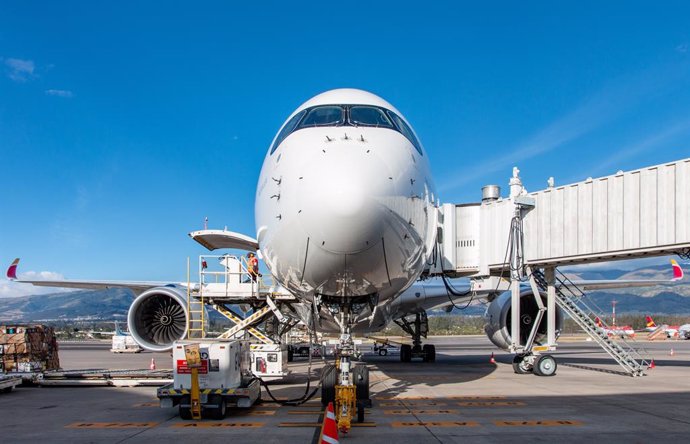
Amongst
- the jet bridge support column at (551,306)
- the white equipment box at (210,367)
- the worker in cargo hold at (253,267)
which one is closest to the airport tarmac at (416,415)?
the white equipment box at (210,367)

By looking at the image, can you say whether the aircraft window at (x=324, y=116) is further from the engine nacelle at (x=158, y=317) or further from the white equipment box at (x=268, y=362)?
the engine nacelle at (x=158, y=317)

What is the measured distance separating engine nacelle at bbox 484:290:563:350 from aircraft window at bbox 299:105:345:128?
10842mm

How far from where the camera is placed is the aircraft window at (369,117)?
8.85 m

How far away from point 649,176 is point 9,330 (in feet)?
55.7

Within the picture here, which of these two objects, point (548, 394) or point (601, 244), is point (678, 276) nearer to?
point (601, 244)

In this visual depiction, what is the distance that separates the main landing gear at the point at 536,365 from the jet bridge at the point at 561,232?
9 centimetres

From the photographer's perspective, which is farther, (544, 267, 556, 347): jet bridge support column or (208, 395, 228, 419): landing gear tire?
(544, 267, 556, 347): jet bridge support column

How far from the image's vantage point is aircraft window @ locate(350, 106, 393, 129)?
8.85 m

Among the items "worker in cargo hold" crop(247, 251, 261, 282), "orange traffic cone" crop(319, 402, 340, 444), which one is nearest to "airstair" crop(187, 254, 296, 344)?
"worker in cargo hold" crop(247, 251, 261, 282)

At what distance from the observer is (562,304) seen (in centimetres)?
1747

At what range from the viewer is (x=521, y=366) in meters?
17.4

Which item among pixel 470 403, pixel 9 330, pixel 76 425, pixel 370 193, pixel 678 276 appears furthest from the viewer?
pixel 678 276

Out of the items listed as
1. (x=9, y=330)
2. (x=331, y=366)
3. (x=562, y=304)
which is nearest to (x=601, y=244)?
(x=562, y=304)

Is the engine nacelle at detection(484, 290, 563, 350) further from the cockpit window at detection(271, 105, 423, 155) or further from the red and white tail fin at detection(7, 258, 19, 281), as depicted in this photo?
the red and white tail fin at detection(7, 258, 19, 281)
